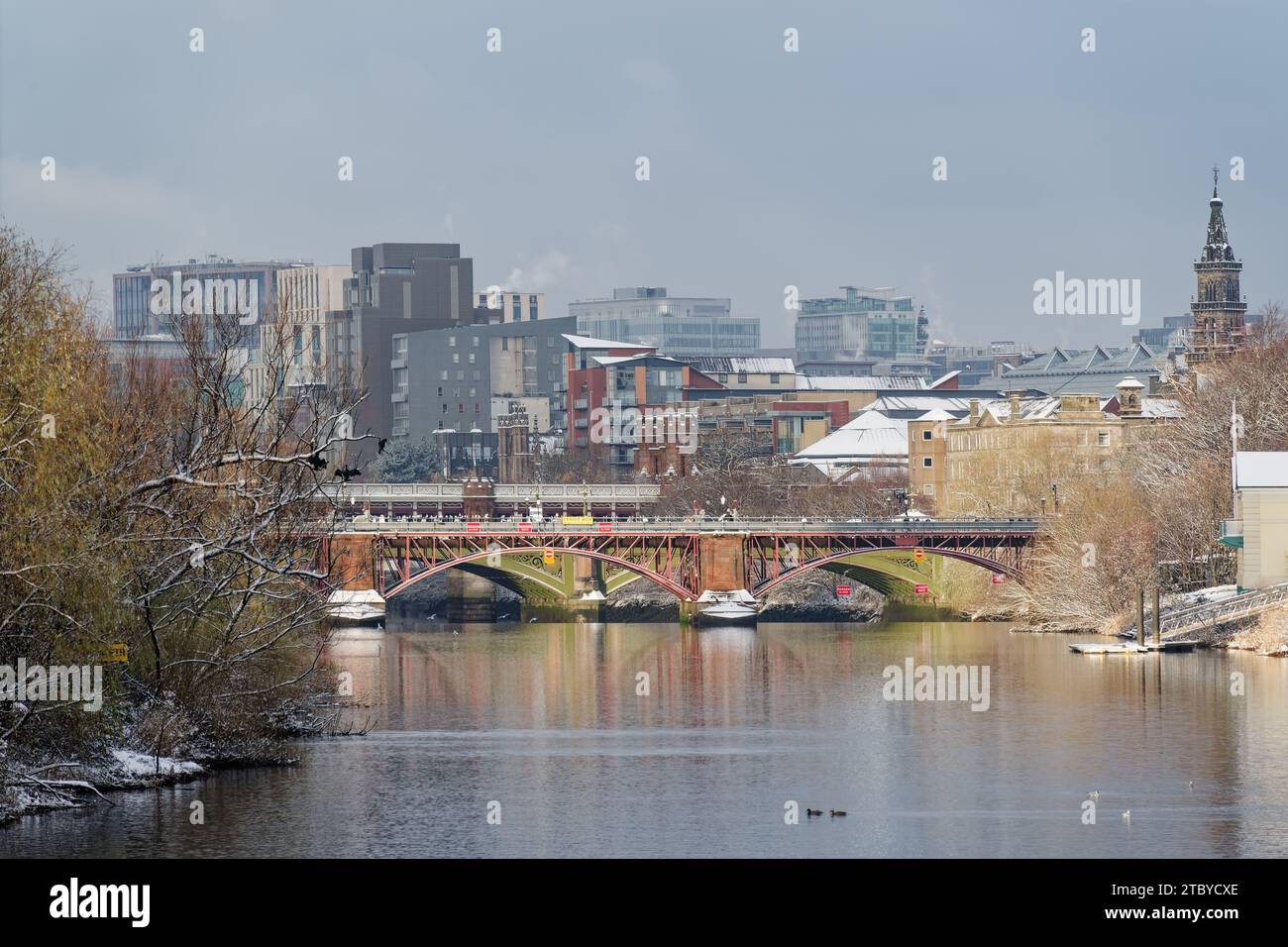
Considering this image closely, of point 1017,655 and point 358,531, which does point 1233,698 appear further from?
point 358,531

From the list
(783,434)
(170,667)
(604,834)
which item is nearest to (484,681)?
(170,667)

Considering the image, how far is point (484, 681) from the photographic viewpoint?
7538 centimetres

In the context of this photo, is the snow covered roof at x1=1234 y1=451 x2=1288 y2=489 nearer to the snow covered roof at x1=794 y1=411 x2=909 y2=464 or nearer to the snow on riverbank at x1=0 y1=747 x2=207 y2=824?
the snow on riverbank at x1=0 y1=747 x2=207 y2=824

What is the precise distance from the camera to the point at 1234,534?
285ft

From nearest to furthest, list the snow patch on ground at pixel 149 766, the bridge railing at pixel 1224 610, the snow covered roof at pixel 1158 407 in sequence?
the snow patch on ground at pixel 149 766 < the bridge railing at pixel 1224 610 < the snow covered roof at pixel 1158 407

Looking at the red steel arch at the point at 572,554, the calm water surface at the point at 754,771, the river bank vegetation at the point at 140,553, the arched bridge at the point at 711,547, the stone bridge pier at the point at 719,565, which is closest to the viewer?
the river bank vegetation at the point at 140,553

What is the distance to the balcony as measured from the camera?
284ft

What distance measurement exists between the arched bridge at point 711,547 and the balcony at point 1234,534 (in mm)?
19295

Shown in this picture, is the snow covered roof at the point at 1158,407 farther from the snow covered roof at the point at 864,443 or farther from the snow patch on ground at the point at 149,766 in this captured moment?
the snow patch on ground at the point at 149,766

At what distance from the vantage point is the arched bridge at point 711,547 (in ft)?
356

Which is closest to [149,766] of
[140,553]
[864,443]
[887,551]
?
[140,553]

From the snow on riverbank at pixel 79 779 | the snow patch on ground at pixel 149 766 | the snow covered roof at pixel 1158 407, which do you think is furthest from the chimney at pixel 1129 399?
the snow patch on ground at pixel 149 766

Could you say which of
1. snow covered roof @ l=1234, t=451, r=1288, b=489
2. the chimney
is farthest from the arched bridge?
the chimney

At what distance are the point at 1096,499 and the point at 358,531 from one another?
33847 millimetres
